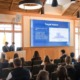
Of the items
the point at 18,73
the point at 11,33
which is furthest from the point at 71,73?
the point at 11,33

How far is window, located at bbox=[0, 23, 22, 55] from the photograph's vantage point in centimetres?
1254

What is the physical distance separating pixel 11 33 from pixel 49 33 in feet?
9.29

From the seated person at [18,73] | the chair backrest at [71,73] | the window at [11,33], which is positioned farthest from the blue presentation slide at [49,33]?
the seated person at [18,73]

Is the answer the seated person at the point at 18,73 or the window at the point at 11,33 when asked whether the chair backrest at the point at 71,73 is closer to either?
the seated person at the point at 18,73

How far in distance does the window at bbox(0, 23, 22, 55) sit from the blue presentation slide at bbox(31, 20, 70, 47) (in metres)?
0.92

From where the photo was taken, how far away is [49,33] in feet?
46.2

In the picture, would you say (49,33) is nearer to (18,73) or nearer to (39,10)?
(39,10)

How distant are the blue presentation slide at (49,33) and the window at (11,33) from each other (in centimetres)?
92

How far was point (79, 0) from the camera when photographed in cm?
1336

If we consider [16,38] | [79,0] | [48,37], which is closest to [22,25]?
[16,38]

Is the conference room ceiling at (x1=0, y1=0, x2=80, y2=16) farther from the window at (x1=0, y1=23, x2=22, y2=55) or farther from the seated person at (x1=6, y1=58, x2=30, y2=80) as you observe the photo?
the seated person at (x1=6, y1=58, x2=30, y2=80)

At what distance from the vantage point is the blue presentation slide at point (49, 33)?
13.6m

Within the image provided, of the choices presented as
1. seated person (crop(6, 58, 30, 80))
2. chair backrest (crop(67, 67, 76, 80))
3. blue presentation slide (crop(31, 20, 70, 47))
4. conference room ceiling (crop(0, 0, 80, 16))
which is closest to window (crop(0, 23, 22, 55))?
blue presentation slide (crop(31, 20, 70, 47))

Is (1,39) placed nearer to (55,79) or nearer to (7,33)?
(7,33)
